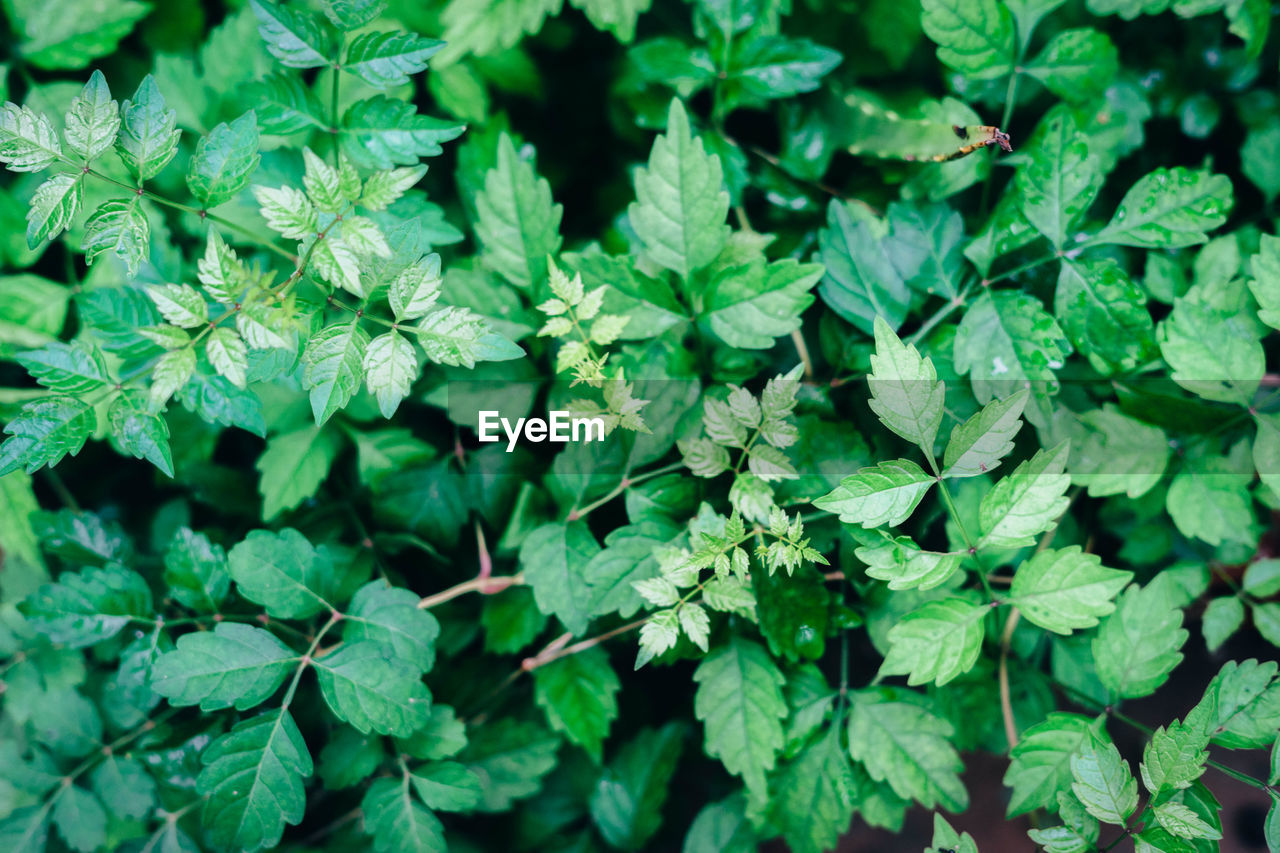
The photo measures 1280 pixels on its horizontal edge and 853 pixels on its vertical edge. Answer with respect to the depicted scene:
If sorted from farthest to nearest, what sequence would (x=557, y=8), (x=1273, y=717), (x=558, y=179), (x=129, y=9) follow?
(x=558, y=179), (x=129, y=9), (x=557, y=8), (x=1273, y=717)

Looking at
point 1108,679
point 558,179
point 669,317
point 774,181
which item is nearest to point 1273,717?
point 1108,679

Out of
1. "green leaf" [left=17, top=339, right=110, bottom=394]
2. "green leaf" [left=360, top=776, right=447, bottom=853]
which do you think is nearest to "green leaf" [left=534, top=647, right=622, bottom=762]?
"green leaf" [left=360, top=776, right=447, bottom=853]

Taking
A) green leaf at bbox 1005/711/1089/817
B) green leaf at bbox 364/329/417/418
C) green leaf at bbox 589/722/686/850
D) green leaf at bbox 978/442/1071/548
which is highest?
green leaf at bbox 364/329/417/418

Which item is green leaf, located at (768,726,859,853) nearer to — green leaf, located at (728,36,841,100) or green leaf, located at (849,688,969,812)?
green leaf, located at (849,688,969,812)

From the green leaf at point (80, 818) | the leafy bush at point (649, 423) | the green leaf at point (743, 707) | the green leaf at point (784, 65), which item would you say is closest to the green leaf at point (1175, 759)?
the leafy bush at point (649, 423)

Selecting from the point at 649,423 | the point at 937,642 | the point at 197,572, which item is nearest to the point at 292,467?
the point at 197,572

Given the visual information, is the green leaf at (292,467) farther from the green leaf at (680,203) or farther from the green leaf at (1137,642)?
the green leaf at (1137,642)

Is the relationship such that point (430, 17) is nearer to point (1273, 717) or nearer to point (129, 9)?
point (129, 9)
